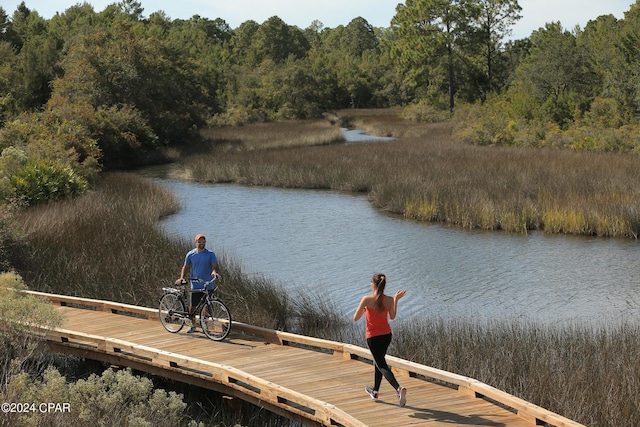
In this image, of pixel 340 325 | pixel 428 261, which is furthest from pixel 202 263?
pixel 428 261

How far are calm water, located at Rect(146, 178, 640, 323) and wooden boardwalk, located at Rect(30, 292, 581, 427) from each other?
413 cm

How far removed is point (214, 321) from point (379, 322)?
3.29 meters

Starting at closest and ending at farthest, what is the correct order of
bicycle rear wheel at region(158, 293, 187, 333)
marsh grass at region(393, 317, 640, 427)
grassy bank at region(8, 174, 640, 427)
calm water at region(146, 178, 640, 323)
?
marsh grass at region(393, 317, 640, 427) < grassy bank at region(8, 174, 640, 427) < bicycle rear wheel at region(158, 293, 187, 333) < calm water at region(146, 178, 640, 323)

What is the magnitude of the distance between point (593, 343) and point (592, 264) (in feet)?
26.3

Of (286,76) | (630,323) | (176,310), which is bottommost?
(630,323)

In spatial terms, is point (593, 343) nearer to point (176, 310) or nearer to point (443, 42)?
point (176, 310)

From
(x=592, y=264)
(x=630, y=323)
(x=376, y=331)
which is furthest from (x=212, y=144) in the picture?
(x=376, y=331)

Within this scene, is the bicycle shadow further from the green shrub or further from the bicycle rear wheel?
the green shrub

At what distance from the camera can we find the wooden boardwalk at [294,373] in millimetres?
7859

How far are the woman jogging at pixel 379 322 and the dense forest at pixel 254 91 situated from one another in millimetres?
11677

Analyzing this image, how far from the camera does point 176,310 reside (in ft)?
36.4

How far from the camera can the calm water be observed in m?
15.0

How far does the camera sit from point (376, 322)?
8.15 meters

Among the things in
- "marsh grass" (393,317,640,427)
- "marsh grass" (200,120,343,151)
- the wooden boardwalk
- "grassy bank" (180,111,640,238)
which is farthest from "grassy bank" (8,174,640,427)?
"marsh grass" (200,120,343,151)
